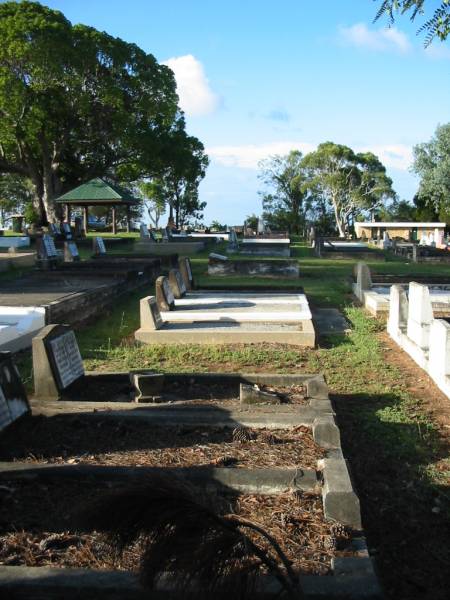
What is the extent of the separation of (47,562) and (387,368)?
5.43m

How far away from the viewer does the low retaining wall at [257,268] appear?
18406 mm

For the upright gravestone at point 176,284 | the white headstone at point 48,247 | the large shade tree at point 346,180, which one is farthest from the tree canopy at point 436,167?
the upright gravestone at point 176,284

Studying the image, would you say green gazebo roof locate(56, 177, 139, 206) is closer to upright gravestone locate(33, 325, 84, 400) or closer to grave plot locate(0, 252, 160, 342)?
grave plot locate(0, 252, 160, 342)

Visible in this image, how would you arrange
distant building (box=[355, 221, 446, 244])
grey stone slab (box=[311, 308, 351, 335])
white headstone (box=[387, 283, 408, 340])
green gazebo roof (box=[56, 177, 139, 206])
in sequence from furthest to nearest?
distant building (box=[355, 221, 446, 244]), green gazebo roof (box=[56, 177, 139, 206]), grey stone slab (box=[311, 308, 351, 335]), white headstone (box=[387, 283, 408, 340])

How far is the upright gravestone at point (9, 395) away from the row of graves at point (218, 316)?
3945 mm

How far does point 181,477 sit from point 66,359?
3973mm

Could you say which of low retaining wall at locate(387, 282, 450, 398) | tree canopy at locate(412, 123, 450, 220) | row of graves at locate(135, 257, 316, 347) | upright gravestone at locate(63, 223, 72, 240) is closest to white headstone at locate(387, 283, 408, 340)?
low retaining wall at locate(387, 282, 450, 398)

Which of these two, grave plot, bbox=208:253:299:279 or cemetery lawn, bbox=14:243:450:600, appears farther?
grave plot, bbox=208:253:299:279

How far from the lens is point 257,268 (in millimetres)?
18656

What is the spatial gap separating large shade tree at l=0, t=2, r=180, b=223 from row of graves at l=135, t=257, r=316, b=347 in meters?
19.3

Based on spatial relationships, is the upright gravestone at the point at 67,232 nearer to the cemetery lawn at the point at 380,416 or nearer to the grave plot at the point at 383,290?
the grave plot at the point at 383,290

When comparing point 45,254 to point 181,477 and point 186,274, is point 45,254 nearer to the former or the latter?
point 186,274

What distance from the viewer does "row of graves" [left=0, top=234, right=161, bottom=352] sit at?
932cm

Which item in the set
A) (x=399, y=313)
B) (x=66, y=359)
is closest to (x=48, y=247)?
(x=399, y=313)
